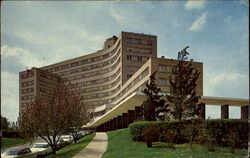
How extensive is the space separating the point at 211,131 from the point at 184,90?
239 centimetres

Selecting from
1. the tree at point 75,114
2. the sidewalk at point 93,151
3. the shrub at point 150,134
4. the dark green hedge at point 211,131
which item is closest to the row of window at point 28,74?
the sidewalk at point 93,151

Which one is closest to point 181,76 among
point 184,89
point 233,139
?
point 184,89

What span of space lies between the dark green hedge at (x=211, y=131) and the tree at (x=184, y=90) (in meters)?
0.89

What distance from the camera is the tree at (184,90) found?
42.3 ft

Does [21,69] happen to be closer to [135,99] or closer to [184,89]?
[184,89]

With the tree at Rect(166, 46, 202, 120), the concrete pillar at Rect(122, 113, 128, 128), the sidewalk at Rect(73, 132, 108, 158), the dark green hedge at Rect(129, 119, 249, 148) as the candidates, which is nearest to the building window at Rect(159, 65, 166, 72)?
the tree at Rect(166, 46, 202, 120)

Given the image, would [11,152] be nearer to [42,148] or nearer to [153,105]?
[42,148]

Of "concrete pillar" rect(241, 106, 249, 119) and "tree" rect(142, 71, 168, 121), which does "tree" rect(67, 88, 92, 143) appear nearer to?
"tree" rect(142, 71, 168, 121)

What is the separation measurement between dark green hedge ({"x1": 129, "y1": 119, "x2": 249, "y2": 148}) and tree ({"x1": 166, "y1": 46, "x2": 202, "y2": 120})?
0.89m

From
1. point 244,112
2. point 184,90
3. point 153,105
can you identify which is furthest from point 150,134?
point 153,105

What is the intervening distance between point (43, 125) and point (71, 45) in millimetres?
7089

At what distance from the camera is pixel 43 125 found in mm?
13703

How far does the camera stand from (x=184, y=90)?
13828mm

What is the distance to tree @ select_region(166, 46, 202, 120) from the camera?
1289 cm
